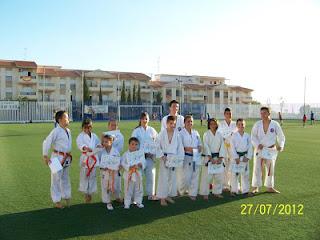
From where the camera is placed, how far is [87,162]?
20.3 feet

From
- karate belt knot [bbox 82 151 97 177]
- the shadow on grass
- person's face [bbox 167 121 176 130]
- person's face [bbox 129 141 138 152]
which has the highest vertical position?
person's face [bbox 167 121 176 130]

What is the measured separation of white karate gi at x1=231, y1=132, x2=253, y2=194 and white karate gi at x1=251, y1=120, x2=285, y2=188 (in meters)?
0.26

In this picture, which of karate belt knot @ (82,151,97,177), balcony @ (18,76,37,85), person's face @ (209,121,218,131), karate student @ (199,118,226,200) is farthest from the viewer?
balcony @ (18,76,37,85)

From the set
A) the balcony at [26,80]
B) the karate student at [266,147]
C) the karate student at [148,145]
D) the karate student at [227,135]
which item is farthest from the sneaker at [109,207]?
the balcony at [26,80]

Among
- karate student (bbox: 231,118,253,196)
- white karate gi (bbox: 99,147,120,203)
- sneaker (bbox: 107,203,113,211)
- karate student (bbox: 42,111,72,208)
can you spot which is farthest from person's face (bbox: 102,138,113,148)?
karate student (bbox: 231,118,253,196)

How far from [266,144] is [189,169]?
5.34ft

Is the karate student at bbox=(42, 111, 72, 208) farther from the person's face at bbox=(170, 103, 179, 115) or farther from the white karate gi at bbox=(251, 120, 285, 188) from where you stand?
the white karate gi at bbox=(251, 120, 285, 188)

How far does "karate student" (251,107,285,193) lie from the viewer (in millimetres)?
6992

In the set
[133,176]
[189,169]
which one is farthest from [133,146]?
[189,169]

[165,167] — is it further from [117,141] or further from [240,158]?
[240,158]

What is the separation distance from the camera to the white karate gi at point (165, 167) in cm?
629

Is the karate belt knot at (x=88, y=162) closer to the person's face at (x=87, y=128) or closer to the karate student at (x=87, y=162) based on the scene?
the karate student at (x=87, y=162)
